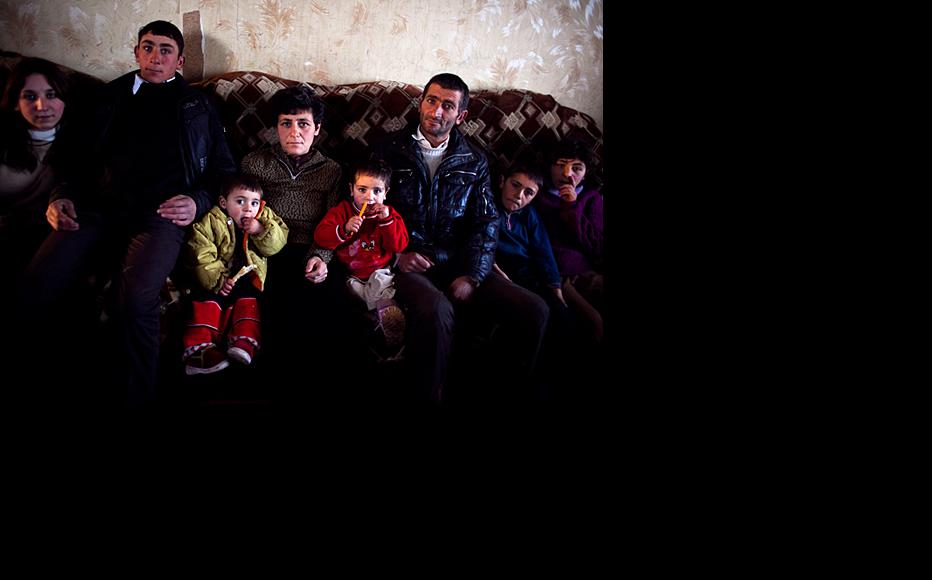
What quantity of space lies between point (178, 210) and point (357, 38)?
120cm

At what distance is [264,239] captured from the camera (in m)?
1.68

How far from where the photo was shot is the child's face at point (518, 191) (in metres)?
1.97

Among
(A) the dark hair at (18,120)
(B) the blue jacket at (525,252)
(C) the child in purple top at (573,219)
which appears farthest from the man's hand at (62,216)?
(C) the child in purple top at (573,219)

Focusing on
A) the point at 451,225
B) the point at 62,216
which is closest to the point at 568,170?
the point at 451,225

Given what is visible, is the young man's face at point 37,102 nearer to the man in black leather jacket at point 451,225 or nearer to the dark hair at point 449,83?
the man in black leather jacket at point 451,225

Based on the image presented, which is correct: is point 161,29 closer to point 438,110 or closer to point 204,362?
point 438,110

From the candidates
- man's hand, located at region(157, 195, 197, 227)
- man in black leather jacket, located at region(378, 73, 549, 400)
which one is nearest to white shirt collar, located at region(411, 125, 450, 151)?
man in black leather jacket, located at region(378, 73, 549, 400)

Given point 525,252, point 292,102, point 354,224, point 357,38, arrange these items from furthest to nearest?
point 357,38 → point 525,252 → point 292,102 → point 354,224

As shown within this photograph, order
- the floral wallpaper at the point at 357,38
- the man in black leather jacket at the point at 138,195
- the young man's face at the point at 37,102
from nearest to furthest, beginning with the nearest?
the man in black leather jacket at the point at 138,195, the young man's face at the point at 37,102, the floral wallpaper at the point at 357,38

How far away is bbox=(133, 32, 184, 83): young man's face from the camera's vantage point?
171 centimetres

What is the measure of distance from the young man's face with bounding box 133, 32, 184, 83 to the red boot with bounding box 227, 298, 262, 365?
82cm

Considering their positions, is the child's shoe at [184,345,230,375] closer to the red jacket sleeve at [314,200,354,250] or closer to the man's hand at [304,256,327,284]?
the man's hand at [304,256,327,284]

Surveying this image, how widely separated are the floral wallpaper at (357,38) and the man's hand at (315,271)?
1.05 meters

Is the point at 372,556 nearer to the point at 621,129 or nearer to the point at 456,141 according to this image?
the point at 621,129
